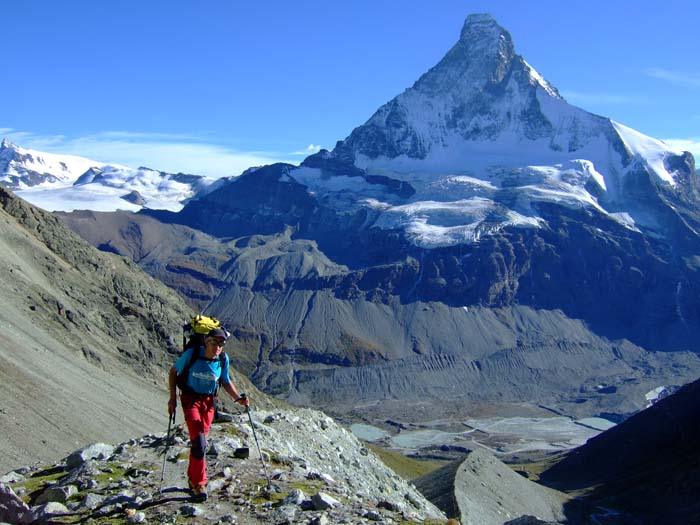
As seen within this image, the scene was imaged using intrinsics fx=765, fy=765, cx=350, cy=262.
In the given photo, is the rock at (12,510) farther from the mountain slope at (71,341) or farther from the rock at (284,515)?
the mountain slope at (71,341)

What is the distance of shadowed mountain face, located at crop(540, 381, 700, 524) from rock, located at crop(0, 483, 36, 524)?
93.6m

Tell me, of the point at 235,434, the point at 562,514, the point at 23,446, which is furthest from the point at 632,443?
the point at 235,434

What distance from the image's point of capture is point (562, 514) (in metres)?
93.2

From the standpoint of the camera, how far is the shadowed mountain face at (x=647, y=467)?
Answer: 104812 millimetres

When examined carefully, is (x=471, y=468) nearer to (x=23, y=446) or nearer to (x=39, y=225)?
(x=23, y=446)

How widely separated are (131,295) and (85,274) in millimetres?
8903

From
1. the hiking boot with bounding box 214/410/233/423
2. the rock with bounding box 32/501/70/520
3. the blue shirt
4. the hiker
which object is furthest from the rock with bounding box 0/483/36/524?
the hiking boot with bounding box 214/410/233/423

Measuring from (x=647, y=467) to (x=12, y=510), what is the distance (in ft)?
422

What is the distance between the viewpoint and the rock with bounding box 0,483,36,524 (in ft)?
60.7

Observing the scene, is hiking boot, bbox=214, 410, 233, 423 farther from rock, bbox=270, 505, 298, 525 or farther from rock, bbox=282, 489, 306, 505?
rock, bbox=270, 505, 298, 525

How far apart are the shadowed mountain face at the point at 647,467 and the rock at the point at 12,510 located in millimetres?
93583

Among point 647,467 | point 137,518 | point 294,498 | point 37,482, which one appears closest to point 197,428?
point 137,518

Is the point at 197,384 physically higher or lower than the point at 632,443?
higher

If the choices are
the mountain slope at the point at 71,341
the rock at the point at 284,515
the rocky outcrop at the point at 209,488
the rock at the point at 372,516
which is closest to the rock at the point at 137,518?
the rocky outcrop at the point at 209,488
